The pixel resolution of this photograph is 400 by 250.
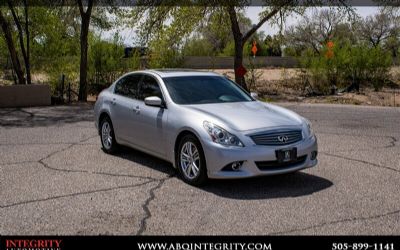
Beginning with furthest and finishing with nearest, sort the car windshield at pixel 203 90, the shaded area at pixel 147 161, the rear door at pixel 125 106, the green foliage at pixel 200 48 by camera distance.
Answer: the green foliage at pixel 200 48
the rear door at pixel 125 106
the shaded area at pixel 147 161
the car windshield at pixel 203 90

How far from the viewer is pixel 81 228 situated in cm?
528

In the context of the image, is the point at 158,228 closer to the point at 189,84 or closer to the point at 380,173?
the point at 189,84

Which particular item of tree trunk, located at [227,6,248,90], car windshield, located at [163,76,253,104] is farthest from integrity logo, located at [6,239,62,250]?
tree trunk, located at [227,6,248,90]

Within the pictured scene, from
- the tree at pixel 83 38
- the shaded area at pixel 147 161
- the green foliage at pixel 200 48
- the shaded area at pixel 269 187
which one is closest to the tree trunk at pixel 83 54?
the tree at pixel 83 38

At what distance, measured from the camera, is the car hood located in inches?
263

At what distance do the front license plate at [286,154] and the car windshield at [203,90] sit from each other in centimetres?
153

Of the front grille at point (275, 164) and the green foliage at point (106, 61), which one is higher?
the green foliage at point (106, 61)

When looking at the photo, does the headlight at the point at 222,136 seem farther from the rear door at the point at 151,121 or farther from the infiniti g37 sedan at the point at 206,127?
the rear door at the point at 151,121

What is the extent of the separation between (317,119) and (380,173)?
23.4ft

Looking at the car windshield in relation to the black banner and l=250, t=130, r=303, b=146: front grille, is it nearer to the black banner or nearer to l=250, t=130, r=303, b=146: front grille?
l=250, t=130, r=303, b=146: front grille

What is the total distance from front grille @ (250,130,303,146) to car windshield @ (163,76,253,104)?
1350mm

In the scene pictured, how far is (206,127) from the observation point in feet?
21.9

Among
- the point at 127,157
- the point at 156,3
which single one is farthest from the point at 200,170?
the point at 156,3

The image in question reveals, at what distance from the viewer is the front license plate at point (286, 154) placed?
657 centimetres
